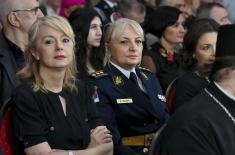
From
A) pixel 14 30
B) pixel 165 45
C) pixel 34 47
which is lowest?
pixel 165 45

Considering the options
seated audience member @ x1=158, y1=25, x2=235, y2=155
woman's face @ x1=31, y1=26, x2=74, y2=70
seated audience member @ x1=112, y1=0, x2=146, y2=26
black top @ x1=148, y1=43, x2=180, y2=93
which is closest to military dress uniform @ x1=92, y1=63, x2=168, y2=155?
woman's face @ x1=31, y1=26, x2=74, y2=70

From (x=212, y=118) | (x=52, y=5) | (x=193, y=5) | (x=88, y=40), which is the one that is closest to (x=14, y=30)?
(x=88, y=40)

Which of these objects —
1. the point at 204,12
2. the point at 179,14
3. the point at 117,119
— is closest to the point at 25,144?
the point at 117,119

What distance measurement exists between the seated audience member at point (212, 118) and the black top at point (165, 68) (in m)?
3.07

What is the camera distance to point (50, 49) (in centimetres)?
469

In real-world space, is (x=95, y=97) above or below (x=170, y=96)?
above

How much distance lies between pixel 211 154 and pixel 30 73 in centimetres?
Result: 172

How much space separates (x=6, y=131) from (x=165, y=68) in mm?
2681

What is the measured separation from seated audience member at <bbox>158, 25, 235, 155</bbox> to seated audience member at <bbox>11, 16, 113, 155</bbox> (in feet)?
3.61

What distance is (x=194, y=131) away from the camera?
3377 millimetres

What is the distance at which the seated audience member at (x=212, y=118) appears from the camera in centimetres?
338

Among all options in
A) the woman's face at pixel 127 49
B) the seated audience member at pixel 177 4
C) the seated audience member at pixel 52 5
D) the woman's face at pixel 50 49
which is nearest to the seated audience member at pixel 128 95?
the woman's face at pixel 127 49

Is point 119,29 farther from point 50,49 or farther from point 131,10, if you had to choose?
point 131,10

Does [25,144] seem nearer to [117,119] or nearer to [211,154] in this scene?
[117,119]
